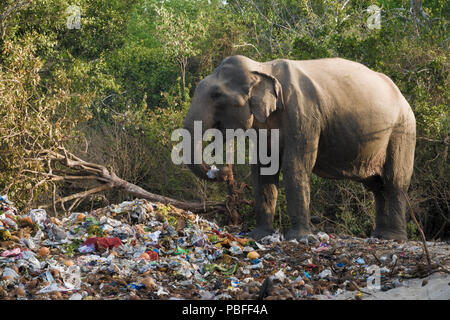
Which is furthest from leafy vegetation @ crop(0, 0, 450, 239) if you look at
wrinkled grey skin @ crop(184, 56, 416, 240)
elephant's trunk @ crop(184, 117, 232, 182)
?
elephant's trunk @ crop(184, 117, 232, 182)

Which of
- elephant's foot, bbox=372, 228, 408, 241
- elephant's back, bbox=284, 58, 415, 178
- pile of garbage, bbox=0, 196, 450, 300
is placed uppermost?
elephant's back, bbox=284, 58, 415, 178

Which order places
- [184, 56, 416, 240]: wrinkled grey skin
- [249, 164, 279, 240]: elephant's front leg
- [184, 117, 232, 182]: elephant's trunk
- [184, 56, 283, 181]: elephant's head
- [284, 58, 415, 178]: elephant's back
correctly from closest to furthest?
[184, 117, 232, 182]: elephant's trunk, [184, 56, 283, 181]: elephant's head, [184, 56, 416, 240]: wrinkled grey skin, [284, 58, 415, 178]: elephant's back, [249, 164, 279, 240]: elephant's front leg

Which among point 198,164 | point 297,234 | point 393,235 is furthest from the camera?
point 393,235

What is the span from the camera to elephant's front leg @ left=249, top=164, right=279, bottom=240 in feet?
26.0

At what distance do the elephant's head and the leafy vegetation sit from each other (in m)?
3.07

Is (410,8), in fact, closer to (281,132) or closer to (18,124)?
(281,132)

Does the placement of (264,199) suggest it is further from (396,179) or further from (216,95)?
(396,179)

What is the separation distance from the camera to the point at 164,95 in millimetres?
12859

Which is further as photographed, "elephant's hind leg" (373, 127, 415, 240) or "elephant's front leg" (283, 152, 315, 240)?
"elephant's hind leg" (373, 127, 415, 240)

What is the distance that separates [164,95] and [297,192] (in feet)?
20.4

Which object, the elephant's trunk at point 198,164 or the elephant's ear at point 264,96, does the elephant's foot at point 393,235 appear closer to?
the elephant's ear at point 264,96

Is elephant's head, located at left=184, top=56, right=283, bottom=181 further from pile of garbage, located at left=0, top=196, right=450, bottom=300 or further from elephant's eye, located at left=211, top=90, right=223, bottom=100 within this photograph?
pile of garbage, located at left=0, top=196, right=450, bottom=300

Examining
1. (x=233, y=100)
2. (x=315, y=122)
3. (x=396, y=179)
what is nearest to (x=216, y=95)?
(x=233, y=100)
